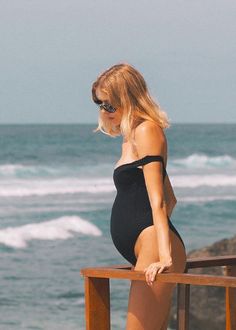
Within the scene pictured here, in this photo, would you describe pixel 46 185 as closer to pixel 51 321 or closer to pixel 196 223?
pixel 196 223

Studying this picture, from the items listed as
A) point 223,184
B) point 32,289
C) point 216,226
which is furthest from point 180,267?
point 223,184

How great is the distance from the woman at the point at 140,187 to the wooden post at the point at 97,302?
11 cm

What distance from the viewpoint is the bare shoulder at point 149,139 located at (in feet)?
14.0

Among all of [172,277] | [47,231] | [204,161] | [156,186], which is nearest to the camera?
[172,277]

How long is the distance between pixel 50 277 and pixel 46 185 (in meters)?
9.80

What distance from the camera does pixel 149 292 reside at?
14.0ft

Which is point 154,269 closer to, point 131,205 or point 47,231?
point 131,205

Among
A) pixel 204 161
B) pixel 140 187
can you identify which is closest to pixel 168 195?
pixel 140 187

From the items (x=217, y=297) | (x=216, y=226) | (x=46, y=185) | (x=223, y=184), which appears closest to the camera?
(x=217, y=297)

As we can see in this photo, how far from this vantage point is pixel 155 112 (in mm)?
4309

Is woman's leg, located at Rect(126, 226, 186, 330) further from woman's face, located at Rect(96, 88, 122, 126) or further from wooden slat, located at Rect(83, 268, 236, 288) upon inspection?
woman's face, located at Rect(96, 88, 122, 126)

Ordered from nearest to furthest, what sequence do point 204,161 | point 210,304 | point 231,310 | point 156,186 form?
1. point 156,186
2. point 231,310
3. point 210,304
4. point 204,161

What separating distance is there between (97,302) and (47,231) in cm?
1955

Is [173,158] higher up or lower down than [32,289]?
lower down
